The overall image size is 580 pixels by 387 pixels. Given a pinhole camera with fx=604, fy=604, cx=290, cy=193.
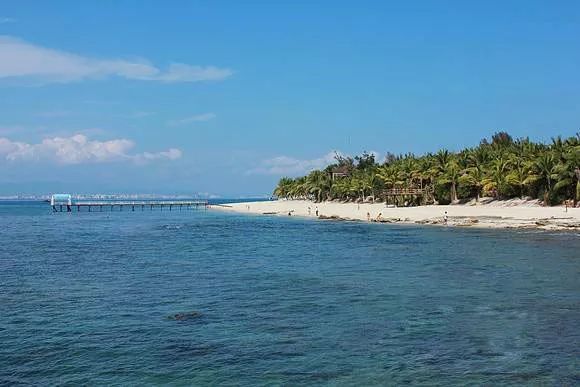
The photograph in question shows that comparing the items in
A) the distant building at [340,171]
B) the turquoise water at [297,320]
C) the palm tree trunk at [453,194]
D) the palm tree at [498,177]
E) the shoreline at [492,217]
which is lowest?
the turquoise water at [297,320]

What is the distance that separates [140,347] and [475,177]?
7798 cm

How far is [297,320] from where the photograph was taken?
1956 cm

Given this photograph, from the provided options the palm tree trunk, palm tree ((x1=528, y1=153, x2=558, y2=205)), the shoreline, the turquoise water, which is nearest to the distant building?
the shoreline

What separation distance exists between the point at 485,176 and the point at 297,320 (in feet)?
235

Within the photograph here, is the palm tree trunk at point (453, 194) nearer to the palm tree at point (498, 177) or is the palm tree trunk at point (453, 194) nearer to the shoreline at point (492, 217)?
the shoreline at point (492, 217)

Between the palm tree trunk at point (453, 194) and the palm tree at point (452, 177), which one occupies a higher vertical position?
the palm tree at point (452, 177)

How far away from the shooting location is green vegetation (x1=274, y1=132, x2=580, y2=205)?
73562 mm

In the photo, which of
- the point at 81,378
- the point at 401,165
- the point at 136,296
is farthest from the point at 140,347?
the point at 401,165

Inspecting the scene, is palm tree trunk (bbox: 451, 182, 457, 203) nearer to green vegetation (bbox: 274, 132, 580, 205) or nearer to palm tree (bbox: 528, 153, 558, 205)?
green vegetation (bbox: 274, 132, 580, 205)

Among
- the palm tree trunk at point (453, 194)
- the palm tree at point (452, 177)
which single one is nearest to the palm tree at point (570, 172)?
the palm tree at point (452, 177)

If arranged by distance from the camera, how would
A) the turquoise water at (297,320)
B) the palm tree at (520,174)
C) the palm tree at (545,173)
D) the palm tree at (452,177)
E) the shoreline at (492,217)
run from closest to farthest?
the turquoise water at (297,320)
the shoreline at (492,217)
the palm tree at (545,173)
the palm tree at (520,174)
the palm tree at (452,177)

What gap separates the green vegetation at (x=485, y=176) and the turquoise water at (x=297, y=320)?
38.4m

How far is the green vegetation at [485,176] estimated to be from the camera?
7356 centimetres

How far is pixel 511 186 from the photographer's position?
266 ft
